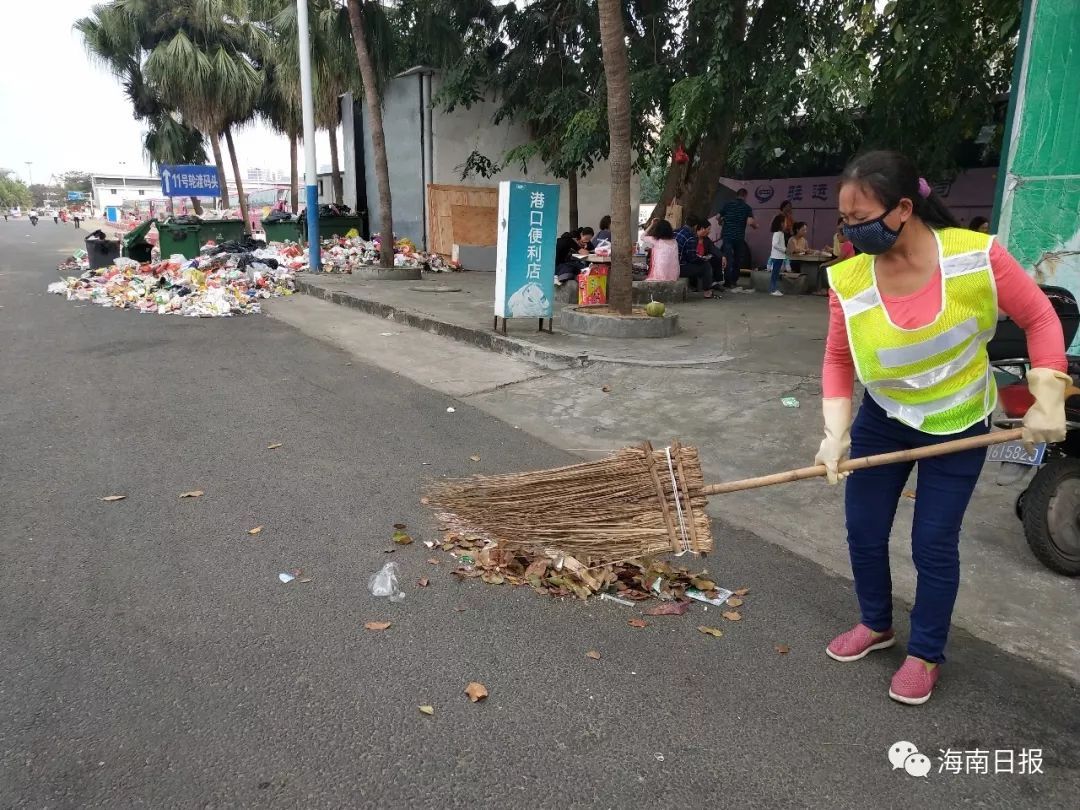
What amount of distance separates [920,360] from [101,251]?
60.3 feet

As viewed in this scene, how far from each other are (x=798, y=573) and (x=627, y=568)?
0.80m

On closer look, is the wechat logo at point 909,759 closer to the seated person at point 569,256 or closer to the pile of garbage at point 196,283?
the seated person at point 569,256

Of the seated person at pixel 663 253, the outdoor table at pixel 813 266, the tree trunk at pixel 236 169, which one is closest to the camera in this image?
the seated person at pixel 663 253

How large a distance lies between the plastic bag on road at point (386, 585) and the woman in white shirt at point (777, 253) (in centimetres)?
1116

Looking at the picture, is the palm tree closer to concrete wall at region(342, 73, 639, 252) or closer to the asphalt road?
concrete wall at region(342, 73, 639, 252)

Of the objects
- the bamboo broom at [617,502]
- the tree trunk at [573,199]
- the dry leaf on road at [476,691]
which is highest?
the tree trunk at [573,199]

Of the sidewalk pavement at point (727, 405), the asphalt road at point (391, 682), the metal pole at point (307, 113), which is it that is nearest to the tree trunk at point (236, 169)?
the metal pole at point (307, 113)

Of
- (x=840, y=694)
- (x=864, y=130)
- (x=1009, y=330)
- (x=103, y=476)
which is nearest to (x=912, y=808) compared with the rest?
(x=840, y=694)

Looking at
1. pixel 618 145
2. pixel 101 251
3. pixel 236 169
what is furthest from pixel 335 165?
pixel 618 145

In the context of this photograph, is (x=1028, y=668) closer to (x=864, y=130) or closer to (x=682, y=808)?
(x=682, y=808)

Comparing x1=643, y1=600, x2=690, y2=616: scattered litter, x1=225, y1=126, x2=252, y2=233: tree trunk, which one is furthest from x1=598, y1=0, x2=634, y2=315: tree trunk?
x1=225, y1=126, x2=252, y2=233: tree trunk

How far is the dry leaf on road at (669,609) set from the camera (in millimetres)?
2973

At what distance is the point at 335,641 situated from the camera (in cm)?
273

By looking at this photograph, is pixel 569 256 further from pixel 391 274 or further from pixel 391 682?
pixel 391 682
